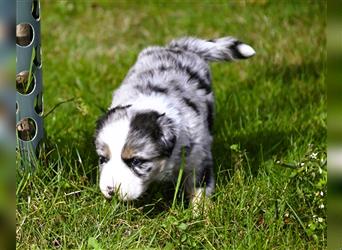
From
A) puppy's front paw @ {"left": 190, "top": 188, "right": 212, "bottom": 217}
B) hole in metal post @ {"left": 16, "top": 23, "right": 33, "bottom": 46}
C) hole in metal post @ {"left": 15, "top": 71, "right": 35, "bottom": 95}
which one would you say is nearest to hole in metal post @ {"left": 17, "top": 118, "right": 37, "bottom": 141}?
hole in metal post @ {"left": 15, "top": 71, "right": 35, "bottom": 95}

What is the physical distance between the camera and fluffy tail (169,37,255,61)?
5953mm

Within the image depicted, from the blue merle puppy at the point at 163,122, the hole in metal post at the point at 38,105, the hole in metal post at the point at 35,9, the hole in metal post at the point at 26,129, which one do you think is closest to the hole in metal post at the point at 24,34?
the hole in metal post at the point at 35,9

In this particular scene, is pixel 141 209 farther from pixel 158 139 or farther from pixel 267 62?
pixel 267 62

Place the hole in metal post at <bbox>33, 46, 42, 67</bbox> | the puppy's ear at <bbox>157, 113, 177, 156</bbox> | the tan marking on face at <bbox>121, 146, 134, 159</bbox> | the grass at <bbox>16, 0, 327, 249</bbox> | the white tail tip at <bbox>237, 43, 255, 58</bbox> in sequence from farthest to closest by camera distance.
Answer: the white tail tip at <bbox>237, 43, 255, 58</bbox>
the hole in metal post at <bbox>33, 46, 42, 67</bbox>
the puppy's ear at <bbox>157, 113, 177, 156</bbox>
the tan marking on face at <bbox>121, 146, 134, 159</bbox>
the grass at <bbox>16, 0, 327, 249</bbox>

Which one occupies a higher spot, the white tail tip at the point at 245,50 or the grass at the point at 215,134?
the white tail tip at the point at 245,50

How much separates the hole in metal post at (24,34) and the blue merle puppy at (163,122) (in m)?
0.64

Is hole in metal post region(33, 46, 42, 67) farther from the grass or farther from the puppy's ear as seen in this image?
the puppy's ear

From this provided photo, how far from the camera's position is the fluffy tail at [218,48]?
234 inches

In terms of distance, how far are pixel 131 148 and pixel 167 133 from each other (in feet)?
0.97

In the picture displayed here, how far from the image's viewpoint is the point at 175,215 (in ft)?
15.6

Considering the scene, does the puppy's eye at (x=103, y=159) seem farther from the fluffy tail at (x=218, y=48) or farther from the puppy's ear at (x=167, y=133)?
the fluffy tail at (x=218, y=48)

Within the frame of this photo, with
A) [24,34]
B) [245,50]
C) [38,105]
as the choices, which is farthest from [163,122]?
[245,50]

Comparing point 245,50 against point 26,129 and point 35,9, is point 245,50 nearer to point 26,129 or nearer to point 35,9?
point 35,9

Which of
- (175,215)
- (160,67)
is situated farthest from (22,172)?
(160,67)
